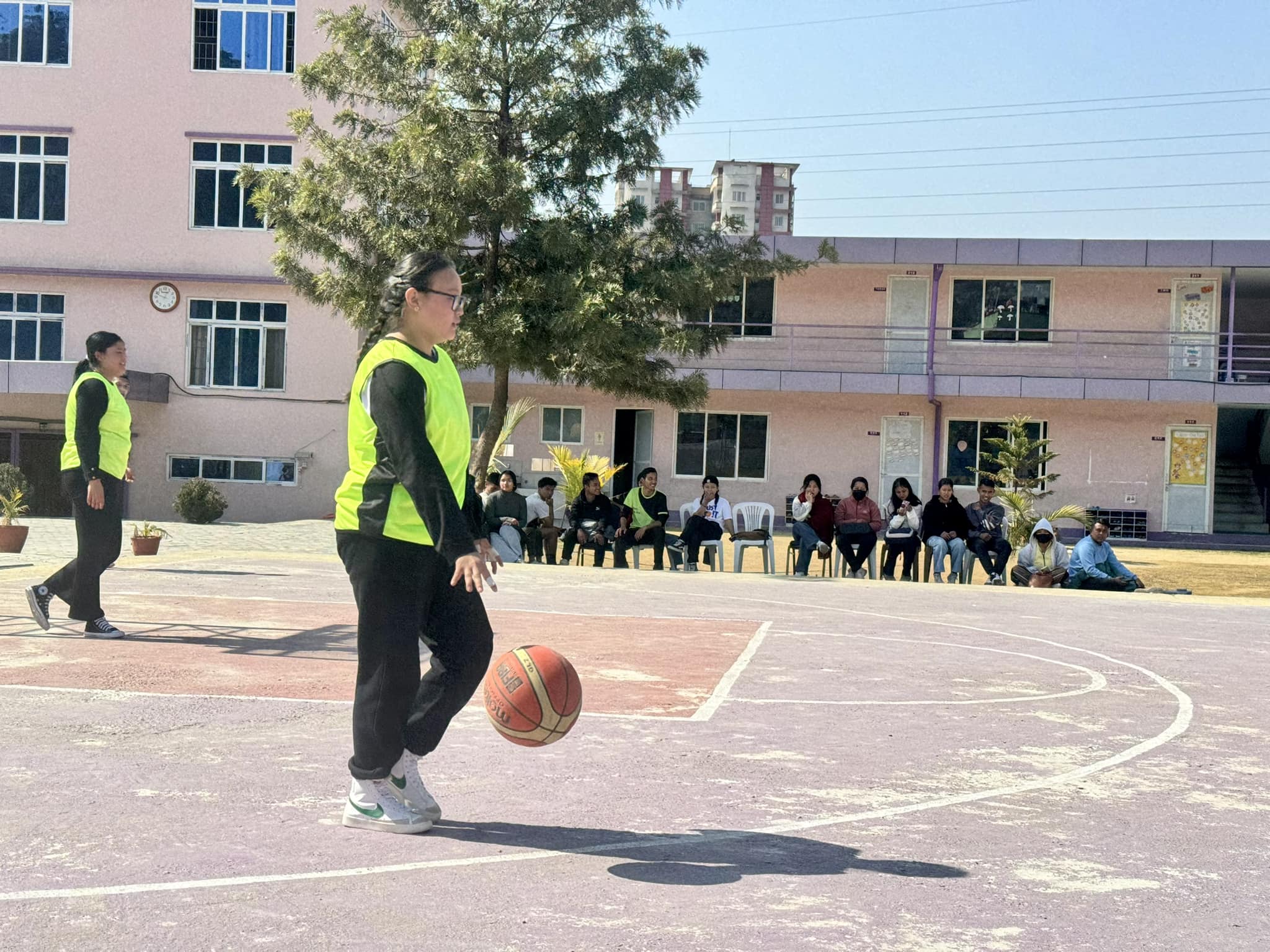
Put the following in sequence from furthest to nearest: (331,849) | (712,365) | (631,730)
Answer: (712,365) → (631,730) → (331,849)

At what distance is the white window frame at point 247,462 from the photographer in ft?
93.9

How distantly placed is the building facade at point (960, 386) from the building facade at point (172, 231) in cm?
492

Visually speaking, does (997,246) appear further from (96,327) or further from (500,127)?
(96,327)

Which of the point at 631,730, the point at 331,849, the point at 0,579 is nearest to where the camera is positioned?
the point at 331,849

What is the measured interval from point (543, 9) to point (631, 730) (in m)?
16.3

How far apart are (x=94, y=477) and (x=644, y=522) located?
10.4m

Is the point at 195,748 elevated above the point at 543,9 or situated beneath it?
situated beneath

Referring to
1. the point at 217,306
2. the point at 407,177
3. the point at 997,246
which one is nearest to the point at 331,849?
the point at 407,177

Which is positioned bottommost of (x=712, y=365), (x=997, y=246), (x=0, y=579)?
(x=0, y=579)

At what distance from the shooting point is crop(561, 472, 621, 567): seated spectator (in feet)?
61.2

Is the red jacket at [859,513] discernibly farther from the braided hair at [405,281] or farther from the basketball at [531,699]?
the braided hair at [405,281]

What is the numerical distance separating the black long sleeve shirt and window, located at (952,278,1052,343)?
28.3 m

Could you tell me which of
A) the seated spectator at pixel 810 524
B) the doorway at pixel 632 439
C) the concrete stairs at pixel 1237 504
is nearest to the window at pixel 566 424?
the doorway at pixel 632 439

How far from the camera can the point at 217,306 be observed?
28828 mm
